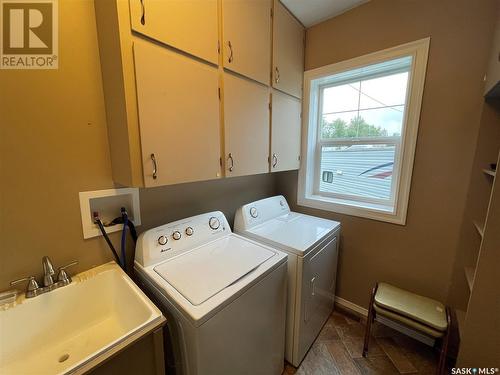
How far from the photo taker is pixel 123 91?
0.89 meters

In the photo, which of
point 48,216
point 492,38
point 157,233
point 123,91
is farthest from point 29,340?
point 492,38

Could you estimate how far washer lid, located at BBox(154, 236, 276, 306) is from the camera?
3.16 ft

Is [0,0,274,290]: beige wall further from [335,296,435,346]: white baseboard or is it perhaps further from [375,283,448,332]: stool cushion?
[335,296,435,346]: white baseboard

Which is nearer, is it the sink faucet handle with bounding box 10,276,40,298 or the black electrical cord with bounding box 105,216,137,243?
the sink faucet handle with bounding box 10,276,40,298

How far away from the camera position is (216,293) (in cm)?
94

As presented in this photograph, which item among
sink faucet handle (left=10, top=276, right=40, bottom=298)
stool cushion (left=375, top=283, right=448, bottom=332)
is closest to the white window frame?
stool cushion (left=375, top=283, right=448, bottom=332)

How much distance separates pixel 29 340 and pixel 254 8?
2.12 m

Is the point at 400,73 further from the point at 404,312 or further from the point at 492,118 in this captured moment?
the point at 404,312

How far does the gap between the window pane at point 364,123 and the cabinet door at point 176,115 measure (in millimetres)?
1254

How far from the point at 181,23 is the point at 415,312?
220cm

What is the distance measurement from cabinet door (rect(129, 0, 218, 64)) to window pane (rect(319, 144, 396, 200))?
4.59 ft

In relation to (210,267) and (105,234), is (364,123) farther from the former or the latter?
(105,234)

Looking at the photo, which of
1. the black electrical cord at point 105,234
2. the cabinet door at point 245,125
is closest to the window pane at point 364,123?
the cabinet door at point 245,125

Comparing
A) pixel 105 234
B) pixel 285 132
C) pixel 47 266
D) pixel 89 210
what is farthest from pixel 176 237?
pixel 285 132
